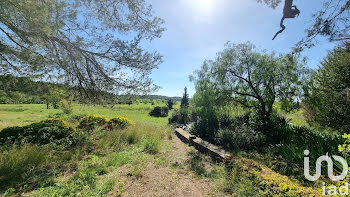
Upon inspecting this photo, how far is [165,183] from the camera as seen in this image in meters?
2.83

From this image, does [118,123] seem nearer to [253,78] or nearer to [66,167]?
[66,167]

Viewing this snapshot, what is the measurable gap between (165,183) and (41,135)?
4337 mm

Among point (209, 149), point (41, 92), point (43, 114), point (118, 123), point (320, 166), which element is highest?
point (41, 92)

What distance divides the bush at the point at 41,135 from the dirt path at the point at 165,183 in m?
2.63

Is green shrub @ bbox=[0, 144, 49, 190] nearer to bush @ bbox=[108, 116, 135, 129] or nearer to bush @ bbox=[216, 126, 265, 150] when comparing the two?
bush @ bbox=[108, 116, 135, 129]

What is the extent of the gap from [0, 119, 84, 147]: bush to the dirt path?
2.63 metres

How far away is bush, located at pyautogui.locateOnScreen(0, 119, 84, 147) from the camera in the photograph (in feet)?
13.3

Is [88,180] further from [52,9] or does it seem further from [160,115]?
[160,115]

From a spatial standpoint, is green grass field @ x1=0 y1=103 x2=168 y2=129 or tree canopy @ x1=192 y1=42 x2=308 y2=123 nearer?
green grass field @ x1=0 y1=103 x2=168 y2=129

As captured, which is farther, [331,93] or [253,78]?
[253,78]

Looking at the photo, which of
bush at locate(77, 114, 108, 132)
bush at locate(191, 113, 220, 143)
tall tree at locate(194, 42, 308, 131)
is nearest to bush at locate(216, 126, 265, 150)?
bush at locate(191, 113, 220, 143)

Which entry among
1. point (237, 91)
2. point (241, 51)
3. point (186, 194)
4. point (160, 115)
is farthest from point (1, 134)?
point (160, 115)

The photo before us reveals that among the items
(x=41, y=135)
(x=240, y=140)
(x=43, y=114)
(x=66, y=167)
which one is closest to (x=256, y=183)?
(x=240, y=140)

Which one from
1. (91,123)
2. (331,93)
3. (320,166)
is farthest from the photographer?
(91,123)
